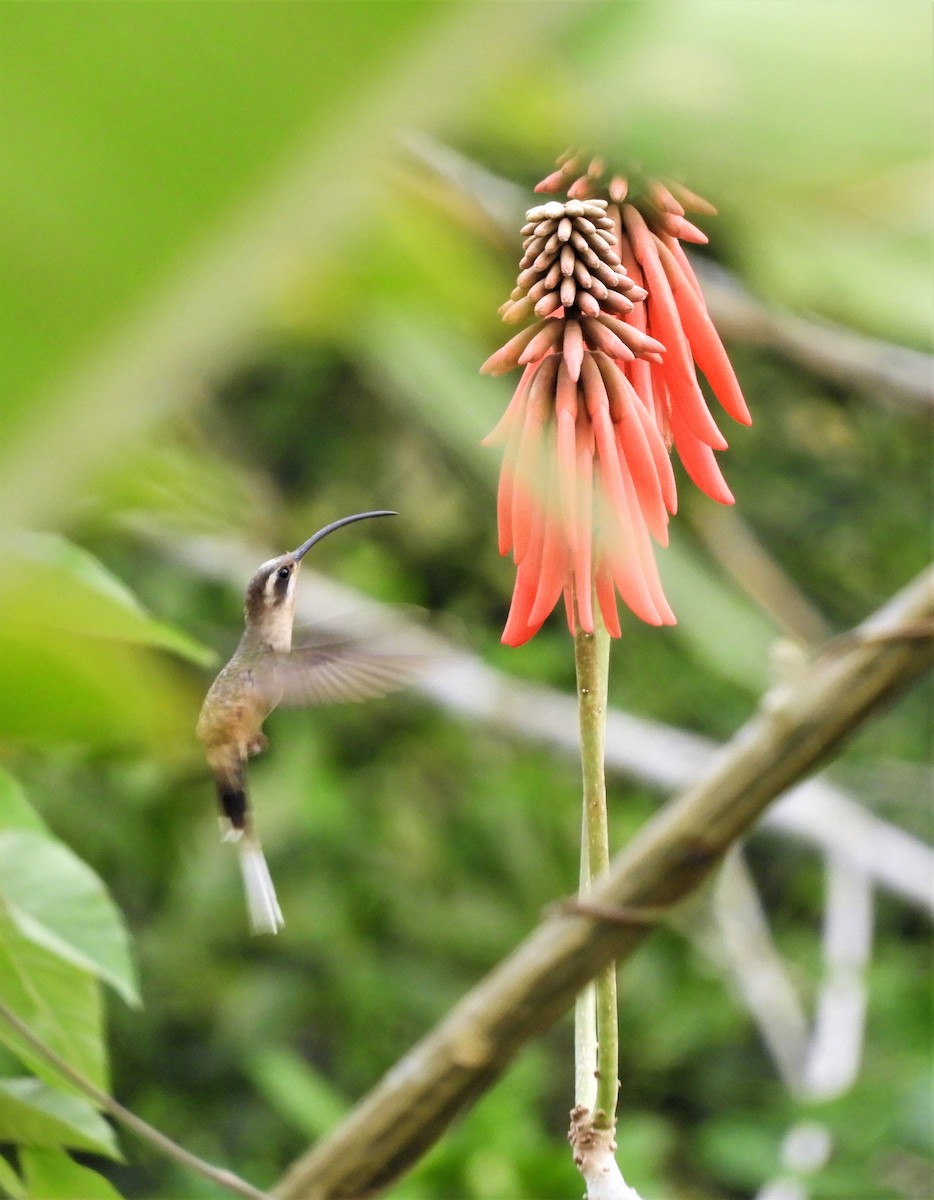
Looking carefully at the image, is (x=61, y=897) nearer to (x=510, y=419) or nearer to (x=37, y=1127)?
(x=37, y=1127)

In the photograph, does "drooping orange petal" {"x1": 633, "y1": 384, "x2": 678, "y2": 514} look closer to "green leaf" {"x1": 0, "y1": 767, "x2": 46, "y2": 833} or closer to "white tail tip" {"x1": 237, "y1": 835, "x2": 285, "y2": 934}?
"white tail tip" {"x1": 237, "y1": 835, "x2": 285, "y2": 934}

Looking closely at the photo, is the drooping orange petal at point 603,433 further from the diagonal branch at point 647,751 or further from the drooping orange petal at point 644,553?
the diagonal branch at point 647,751

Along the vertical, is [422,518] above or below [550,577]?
above

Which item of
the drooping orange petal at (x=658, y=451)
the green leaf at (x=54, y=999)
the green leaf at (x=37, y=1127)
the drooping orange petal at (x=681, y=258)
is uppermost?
the drooping orange petal at (x=681, y=258)

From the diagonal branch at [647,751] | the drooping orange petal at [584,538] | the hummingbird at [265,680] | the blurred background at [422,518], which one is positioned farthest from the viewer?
the diagonal branch at [647,751]

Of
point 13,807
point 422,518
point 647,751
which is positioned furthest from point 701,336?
point 422,518

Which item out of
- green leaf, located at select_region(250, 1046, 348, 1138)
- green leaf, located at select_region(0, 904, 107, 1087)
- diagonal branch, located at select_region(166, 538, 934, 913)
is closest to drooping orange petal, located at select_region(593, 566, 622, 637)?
green leaf, located at select_region(0, 904, 107, 1087)

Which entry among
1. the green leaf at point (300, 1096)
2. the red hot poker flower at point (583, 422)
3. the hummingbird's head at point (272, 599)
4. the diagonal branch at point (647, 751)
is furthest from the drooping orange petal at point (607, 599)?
the green leaf at point (300, 1096)
